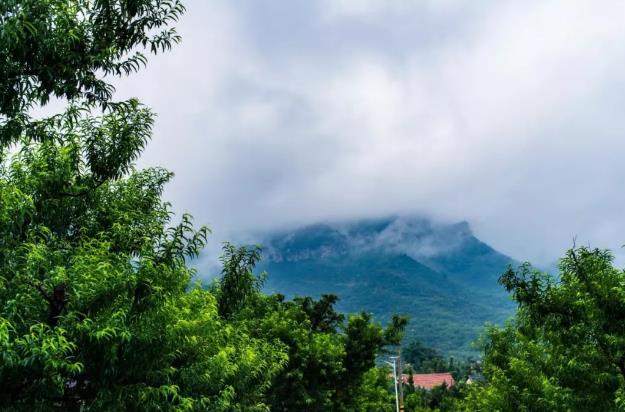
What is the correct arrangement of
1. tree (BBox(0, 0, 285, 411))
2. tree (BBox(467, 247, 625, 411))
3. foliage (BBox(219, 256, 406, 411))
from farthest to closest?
1. foliage (BBox(219, 256, 406, 411))
2. tree (BBox(467, 247, 625, 411))
3. tree (BBox(0, 0, 285, 411))

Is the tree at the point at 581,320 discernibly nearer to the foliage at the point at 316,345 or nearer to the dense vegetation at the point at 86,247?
the dense vegetation at the point at 86,247

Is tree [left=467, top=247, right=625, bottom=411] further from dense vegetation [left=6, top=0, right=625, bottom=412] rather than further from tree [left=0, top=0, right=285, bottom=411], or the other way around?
tree [left=0, top=0, right=285, bottom=411]

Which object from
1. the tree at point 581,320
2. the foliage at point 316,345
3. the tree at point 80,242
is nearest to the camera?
the tree at point 80,242

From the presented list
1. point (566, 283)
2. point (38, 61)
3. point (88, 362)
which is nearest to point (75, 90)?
point (38, 61)

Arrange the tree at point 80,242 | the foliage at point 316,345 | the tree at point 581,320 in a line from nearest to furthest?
the tree at point 80,242, the tree at point 581,320, the foliage at point 316,345

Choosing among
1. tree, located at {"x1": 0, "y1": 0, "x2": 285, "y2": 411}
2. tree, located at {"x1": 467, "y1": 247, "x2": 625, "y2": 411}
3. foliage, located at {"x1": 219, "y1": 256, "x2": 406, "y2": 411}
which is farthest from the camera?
foliage, located at {"x1": 219, "y1": 256, "x2": 406, "y2": 411}

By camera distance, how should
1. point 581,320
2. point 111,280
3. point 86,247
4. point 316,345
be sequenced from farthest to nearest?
1. point 316,345
2. point 581,320
3. point 86,247
4. point 111,280

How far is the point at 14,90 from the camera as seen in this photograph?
630 cm

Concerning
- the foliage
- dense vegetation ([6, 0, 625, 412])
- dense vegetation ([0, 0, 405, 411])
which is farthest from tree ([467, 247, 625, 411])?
the foliage

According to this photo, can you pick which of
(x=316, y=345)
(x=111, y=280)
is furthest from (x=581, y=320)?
(x=316, y=345)

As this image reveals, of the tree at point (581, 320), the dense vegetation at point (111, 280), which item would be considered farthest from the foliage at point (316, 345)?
the tree at point (581, 320)

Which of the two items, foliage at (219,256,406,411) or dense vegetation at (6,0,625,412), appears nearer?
dense vegetation at (6,0,625,412)

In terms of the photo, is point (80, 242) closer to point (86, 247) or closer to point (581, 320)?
point (86, 247)

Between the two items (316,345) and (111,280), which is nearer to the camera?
(111,280)
